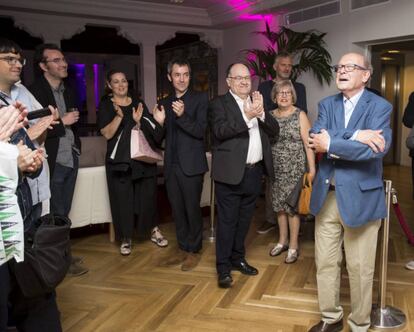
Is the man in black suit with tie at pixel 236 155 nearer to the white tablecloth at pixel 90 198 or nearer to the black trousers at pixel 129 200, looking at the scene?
the black trousers at pixel 129 200

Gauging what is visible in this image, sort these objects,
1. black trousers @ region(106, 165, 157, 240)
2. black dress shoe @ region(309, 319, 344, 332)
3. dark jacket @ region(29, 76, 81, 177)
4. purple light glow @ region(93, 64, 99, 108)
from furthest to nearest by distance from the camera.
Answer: purple light glow @ region(93, 64, 99, 108)
black trousers @ region(106, 165, 157, 240)
dark jacket @ region(29, 76, 81, 177)
black dress shoe @ region(309, 319, 344, 332)

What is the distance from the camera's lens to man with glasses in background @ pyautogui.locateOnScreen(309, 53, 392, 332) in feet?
6.78

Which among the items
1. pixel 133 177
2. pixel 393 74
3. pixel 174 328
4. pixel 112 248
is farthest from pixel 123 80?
pixel 393 74

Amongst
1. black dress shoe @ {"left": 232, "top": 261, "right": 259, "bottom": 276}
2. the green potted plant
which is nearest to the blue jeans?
black dress shoe @ {"left": 232, "top": 261, "right": 259, "bottom": 276}

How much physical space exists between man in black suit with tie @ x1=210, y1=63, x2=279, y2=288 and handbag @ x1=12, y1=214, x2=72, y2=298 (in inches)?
54.0

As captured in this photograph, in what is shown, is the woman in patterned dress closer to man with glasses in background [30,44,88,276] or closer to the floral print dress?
the floral print dress

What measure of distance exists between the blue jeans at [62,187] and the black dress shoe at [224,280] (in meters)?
1.27

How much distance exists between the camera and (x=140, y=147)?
137 inches

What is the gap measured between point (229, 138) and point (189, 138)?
0.45 metres

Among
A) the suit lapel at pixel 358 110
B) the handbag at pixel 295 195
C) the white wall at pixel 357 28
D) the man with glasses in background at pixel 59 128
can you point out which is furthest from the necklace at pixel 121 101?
the white wall at pixel 357 28

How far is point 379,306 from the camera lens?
260cm

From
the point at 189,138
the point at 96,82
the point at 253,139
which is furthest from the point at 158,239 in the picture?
the point at 96,82

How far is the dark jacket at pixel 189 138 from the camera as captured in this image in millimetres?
3219

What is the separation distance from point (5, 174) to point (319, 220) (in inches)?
63.3
